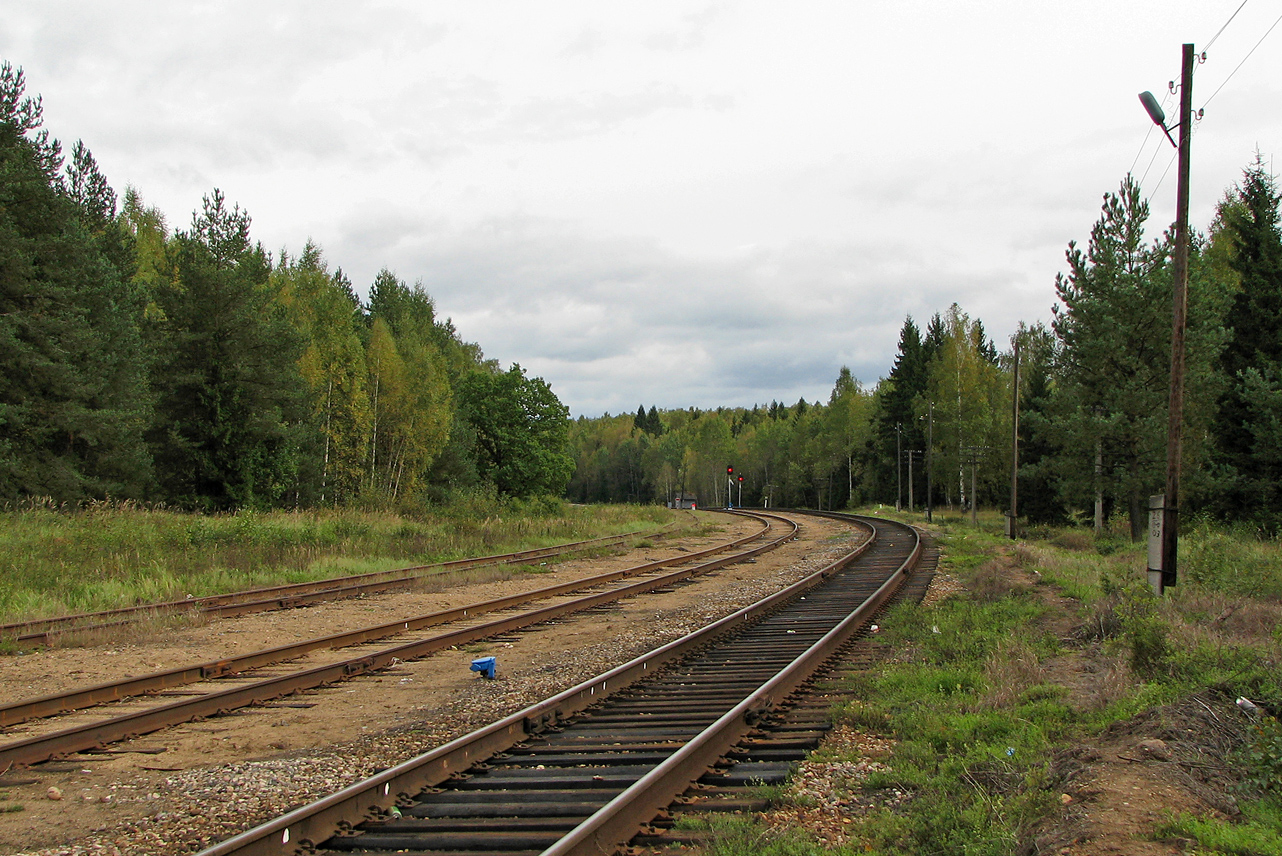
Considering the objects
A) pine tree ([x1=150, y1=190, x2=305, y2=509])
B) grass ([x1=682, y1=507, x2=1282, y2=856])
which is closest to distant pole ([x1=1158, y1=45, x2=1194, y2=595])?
grass ([x1=682, y1=507, x2=1282, y2=856])

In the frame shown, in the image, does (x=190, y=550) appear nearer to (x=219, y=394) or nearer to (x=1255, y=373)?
(x=219, y=394)

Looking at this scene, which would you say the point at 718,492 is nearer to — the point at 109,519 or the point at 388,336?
the point at 388,336

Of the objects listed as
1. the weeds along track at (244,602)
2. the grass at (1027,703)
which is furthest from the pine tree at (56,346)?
the grass at (1027,703)

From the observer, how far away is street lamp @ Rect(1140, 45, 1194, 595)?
12.4 metres

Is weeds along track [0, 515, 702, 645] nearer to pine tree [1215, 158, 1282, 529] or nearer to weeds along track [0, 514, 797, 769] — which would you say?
weeds along track [0, 514, 797, 769]

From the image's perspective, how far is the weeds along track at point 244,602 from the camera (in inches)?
437

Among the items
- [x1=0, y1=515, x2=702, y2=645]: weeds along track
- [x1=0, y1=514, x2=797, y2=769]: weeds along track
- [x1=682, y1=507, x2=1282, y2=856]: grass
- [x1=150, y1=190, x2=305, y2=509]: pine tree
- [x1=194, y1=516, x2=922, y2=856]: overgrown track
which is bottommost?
[x1=0, y1=515, x2=702, y2=645]: weeds along track

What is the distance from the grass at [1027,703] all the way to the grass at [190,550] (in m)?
11.8

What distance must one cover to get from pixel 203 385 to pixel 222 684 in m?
26.1

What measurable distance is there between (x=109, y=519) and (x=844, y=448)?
7631 cm

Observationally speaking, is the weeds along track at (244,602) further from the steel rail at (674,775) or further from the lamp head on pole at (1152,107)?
the lamp head on pole at (1152,107)

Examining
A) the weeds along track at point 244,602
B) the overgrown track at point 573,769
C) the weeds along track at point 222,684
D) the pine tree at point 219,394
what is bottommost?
the weeds along track at point 244,602

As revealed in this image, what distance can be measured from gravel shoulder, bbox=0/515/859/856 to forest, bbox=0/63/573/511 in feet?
49.4

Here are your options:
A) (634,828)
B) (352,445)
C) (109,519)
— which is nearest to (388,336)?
(352,445)
